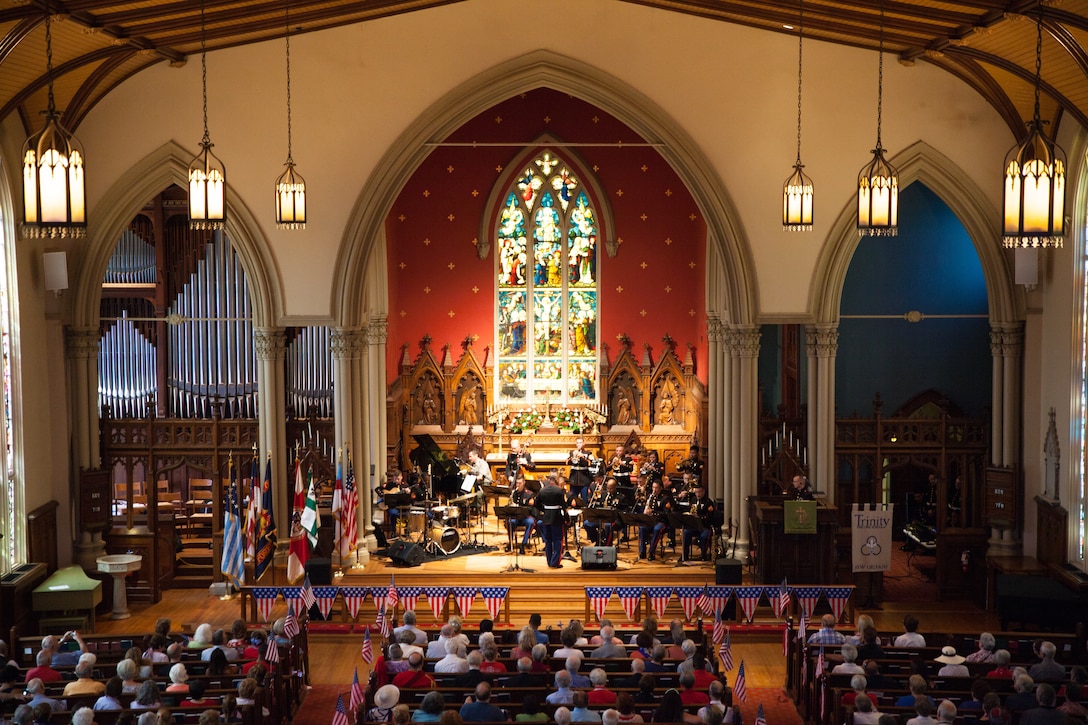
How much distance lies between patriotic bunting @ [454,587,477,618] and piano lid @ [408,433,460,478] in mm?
6048

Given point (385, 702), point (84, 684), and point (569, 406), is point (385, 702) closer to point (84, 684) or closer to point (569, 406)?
point (84, 684)

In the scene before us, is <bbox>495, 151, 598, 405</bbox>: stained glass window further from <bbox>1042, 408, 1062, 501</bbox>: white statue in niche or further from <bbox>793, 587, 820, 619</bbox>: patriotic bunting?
<bbox>1042, 408, 1062, 501</bbox>: white statue in niche

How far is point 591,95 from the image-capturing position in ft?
62.9

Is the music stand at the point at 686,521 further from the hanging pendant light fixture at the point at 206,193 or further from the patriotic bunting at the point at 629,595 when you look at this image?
the hanging pendant light fixture at the point at 206,193

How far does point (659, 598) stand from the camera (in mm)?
17438

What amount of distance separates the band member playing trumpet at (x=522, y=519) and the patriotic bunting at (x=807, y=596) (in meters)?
4.74

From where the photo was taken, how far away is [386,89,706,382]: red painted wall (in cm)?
2622

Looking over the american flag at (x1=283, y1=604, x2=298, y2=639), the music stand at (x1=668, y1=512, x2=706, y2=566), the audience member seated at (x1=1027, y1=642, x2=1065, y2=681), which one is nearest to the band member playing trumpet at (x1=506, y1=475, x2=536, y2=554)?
the music stand at (x1=668, y1=512, x2=706, y2=566)

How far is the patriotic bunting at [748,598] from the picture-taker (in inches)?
668

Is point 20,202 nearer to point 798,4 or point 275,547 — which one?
point 275,547

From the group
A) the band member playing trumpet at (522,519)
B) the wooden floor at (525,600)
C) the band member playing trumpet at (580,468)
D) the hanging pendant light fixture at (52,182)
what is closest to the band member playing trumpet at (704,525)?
the wooden floor at (525,600)

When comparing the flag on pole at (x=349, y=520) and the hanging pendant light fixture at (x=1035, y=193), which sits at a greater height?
the hanging pendant light fixture at (x=1035, y=193)

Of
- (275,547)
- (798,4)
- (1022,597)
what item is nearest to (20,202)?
(275,547)

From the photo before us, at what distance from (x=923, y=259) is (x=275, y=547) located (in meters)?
12.6
